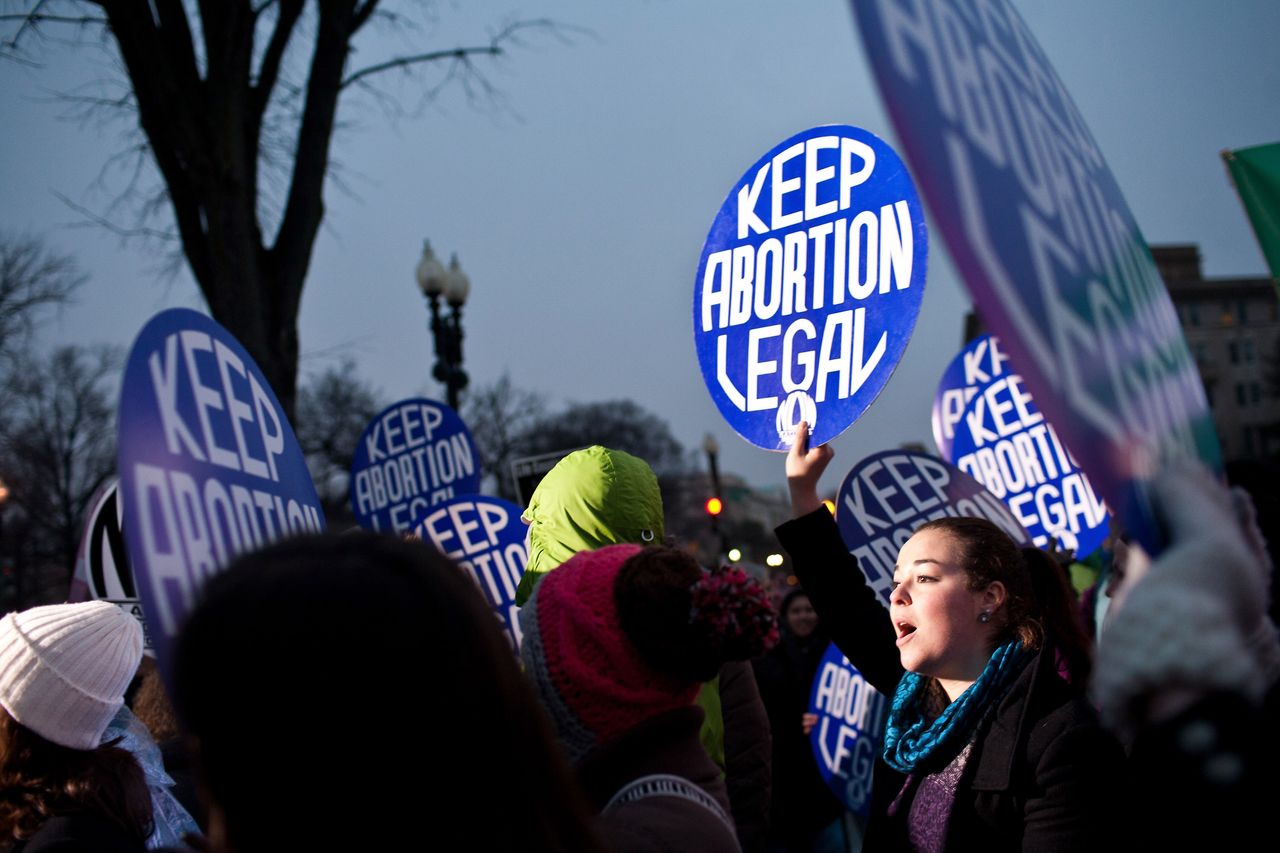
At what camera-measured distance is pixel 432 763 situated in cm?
108

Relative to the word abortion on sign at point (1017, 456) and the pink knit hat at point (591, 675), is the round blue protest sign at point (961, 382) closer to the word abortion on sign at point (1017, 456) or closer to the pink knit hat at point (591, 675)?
the word abortion on sign at point (1017, 456)

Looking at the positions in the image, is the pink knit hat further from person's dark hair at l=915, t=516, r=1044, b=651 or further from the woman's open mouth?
person's dark hair at l=915, t=516, r=1044, b=651

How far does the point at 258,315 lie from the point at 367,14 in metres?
3.24

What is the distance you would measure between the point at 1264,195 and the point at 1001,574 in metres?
1.25

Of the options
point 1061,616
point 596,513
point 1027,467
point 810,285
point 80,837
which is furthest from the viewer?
point 1027,467

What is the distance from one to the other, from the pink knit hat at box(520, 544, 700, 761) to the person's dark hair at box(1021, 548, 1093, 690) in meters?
1.64

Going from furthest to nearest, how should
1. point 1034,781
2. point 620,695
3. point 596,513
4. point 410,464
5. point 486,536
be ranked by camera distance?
point 410,464 → point 486,536 → point 596,513 → point 1034,781 → point 620,695

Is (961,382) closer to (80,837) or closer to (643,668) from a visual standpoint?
(643,668)

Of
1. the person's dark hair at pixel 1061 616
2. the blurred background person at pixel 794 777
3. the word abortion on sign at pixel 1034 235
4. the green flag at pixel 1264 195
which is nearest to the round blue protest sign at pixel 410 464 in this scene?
the blurred background person at pixel 794 777

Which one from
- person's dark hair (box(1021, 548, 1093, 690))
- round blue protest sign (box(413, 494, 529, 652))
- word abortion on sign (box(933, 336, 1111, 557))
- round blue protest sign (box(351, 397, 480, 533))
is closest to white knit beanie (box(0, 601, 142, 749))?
person's dark hair (box(1021, 548, 1093, 690))

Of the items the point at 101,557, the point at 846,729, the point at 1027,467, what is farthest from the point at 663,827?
the point at 1027,467

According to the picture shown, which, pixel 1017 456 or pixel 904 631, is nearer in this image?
pixel 904 631

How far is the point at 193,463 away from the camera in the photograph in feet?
5.98

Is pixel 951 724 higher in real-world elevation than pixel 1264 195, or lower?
lower
